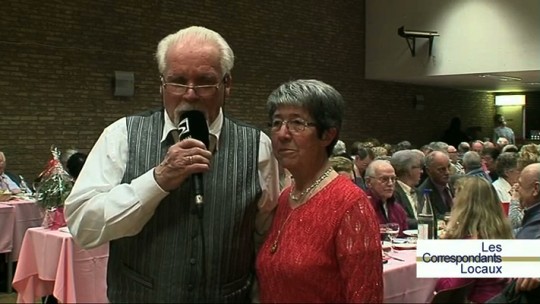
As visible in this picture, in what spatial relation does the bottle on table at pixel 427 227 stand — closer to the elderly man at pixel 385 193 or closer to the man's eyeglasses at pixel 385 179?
the elderly man at pixel 385 193

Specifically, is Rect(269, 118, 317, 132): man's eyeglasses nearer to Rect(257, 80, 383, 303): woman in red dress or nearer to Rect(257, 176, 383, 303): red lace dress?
Rect(257, 80, 383, 303): woman in red dress

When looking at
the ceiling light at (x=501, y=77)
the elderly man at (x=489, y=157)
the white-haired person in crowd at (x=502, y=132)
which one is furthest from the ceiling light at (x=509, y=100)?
the elderly man at (x=489, y=157)

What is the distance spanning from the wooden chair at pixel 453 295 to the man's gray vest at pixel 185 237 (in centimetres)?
41

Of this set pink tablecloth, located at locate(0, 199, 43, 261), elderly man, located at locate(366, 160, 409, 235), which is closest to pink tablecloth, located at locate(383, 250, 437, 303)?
elderly man, located at locate(366, 160, 409, 235)

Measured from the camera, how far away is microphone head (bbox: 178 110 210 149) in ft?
3.74

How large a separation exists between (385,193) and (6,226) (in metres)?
2.85

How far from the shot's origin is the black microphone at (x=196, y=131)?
44.4 inches

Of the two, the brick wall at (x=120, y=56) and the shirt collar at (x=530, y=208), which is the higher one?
the brick wall at (x=120, y=56)

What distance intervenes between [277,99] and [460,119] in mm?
12222

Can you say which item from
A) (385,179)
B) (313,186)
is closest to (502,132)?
(385,179)

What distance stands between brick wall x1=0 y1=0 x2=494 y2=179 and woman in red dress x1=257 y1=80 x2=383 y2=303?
155 inches

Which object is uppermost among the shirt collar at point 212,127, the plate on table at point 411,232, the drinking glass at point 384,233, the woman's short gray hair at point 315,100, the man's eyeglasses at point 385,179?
the woman's short gray hair at point 315,100

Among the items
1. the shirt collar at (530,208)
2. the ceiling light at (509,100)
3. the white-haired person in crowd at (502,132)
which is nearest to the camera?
the shirt collar at (530,208)

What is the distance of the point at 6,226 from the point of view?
15.8ft
